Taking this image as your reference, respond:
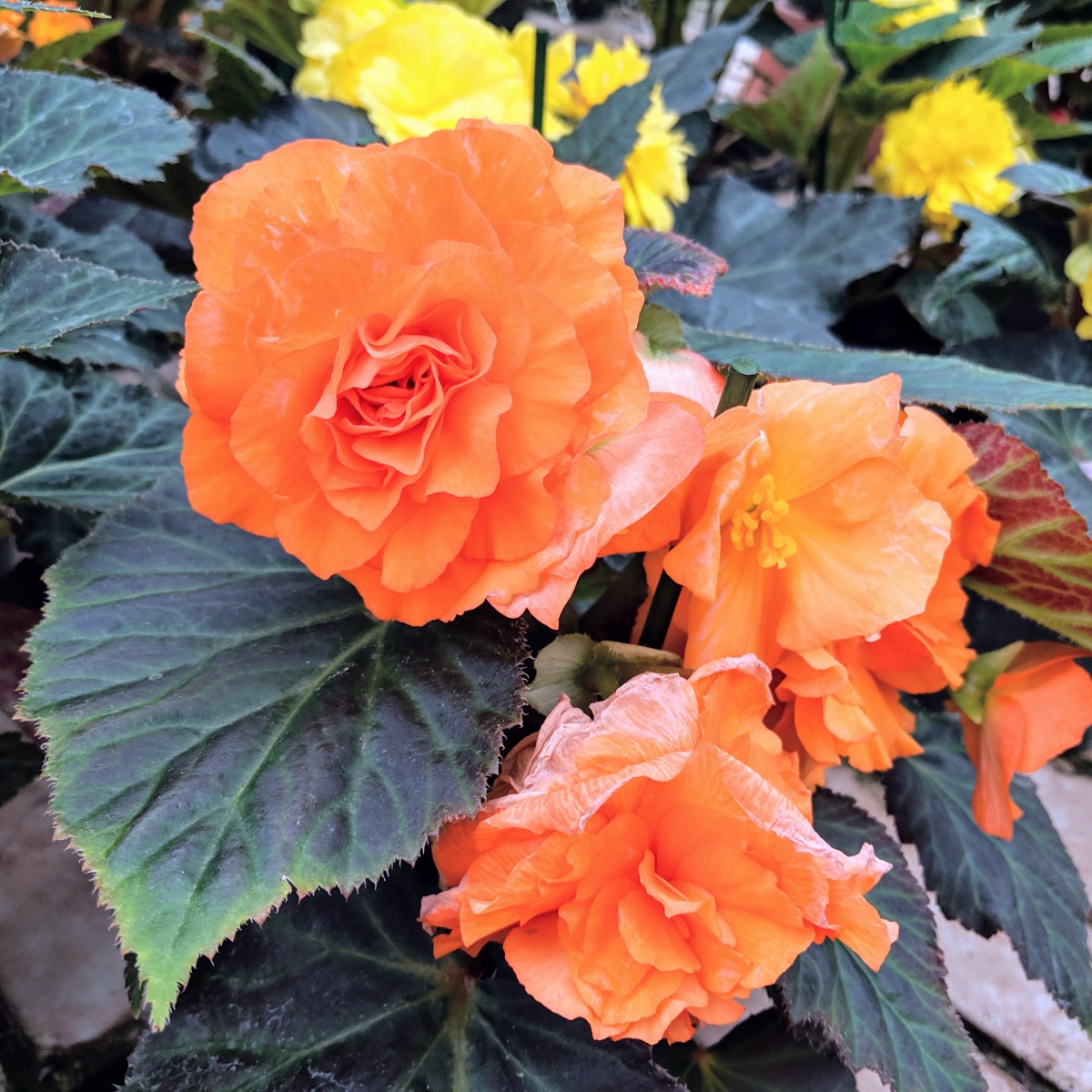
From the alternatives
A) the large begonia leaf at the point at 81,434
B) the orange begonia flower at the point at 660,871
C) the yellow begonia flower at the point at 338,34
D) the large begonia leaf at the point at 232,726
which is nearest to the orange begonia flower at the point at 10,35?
the yellow begonia flower at the point at 338,34

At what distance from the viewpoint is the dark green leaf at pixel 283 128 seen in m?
0.67

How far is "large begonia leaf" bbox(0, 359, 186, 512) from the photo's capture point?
540mm

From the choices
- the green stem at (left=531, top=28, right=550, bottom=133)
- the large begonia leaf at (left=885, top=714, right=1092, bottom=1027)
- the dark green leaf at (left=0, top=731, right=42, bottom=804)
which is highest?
the green stem at (left=531, top=28, right=550, bottom=133)

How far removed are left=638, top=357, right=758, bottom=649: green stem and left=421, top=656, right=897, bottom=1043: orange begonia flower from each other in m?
0.08

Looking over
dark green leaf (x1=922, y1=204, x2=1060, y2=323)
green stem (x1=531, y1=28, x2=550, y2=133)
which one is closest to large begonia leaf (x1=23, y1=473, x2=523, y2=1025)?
green stem (x1=531, y1=28, x2=550, y2=133)

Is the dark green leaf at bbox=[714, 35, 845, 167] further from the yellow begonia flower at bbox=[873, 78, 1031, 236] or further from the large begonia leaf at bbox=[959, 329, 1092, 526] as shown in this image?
the large begonia leaf at bbox=[959, 329, 1092, 526]

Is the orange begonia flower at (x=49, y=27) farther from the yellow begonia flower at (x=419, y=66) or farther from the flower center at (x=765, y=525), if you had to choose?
the flower center at (x=765, y=525)

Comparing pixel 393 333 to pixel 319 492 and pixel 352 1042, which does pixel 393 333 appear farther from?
pixel 352 1042

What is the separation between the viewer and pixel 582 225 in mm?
320

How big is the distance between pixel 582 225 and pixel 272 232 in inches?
4.4

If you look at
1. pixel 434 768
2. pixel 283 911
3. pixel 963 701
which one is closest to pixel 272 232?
pixel 434 768

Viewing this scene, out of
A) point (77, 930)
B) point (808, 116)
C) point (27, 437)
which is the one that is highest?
point (808, 116)

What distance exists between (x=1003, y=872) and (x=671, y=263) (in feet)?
1.53

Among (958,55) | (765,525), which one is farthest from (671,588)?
(958,55)
